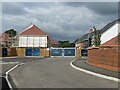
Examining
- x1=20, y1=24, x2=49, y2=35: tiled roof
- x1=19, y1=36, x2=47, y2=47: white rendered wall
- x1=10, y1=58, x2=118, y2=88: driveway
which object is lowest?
x1=10, y1=58, x2=118, y2=88: driveway

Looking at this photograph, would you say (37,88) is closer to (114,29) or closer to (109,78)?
(109,78)

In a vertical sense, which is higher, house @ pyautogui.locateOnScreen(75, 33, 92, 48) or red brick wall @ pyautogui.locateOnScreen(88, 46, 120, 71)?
house @ pyautogui.locateOnScreen(75, 33, 92, 48)

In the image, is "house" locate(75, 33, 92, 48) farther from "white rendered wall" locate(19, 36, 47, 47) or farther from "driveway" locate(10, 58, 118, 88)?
"driveway" locate(10, 58, 118, 88)

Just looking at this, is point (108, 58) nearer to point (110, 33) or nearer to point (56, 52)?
point (110, 33)

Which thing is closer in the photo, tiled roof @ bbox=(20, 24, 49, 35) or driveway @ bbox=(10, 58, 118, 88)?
driveway @ bbox=(10, 58, 118, 88)

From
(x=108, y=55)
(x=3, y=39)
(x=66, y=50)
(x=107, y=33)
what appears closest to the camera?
(x=108, y=55)

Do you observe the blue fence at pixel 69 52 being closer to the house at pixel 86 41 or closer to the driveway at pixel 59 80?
the house at pixel 86 41

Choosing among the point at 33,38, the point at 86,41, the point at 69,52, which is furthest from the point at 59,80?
the point at 86,41

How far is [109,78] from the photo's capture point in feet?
56.2

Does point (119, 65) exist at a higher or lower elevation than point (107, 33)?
lower

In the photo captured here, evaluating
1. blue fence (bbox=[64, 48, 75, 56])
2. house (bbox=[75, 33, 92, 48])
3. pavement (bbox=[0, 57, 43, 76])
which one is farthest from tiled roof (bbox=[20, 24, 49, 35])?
pavement (bbox=[0, 57, 43, 76])

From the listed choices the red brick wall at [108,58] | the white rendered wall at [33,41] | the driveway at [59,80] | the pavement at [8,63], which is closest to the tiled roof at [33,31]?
the white rendered wall at [33,41]

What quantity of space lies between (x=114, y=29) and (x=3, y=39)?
5883cm

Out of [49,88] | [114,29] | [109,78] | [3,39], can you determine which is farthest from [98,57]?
[3,39]
